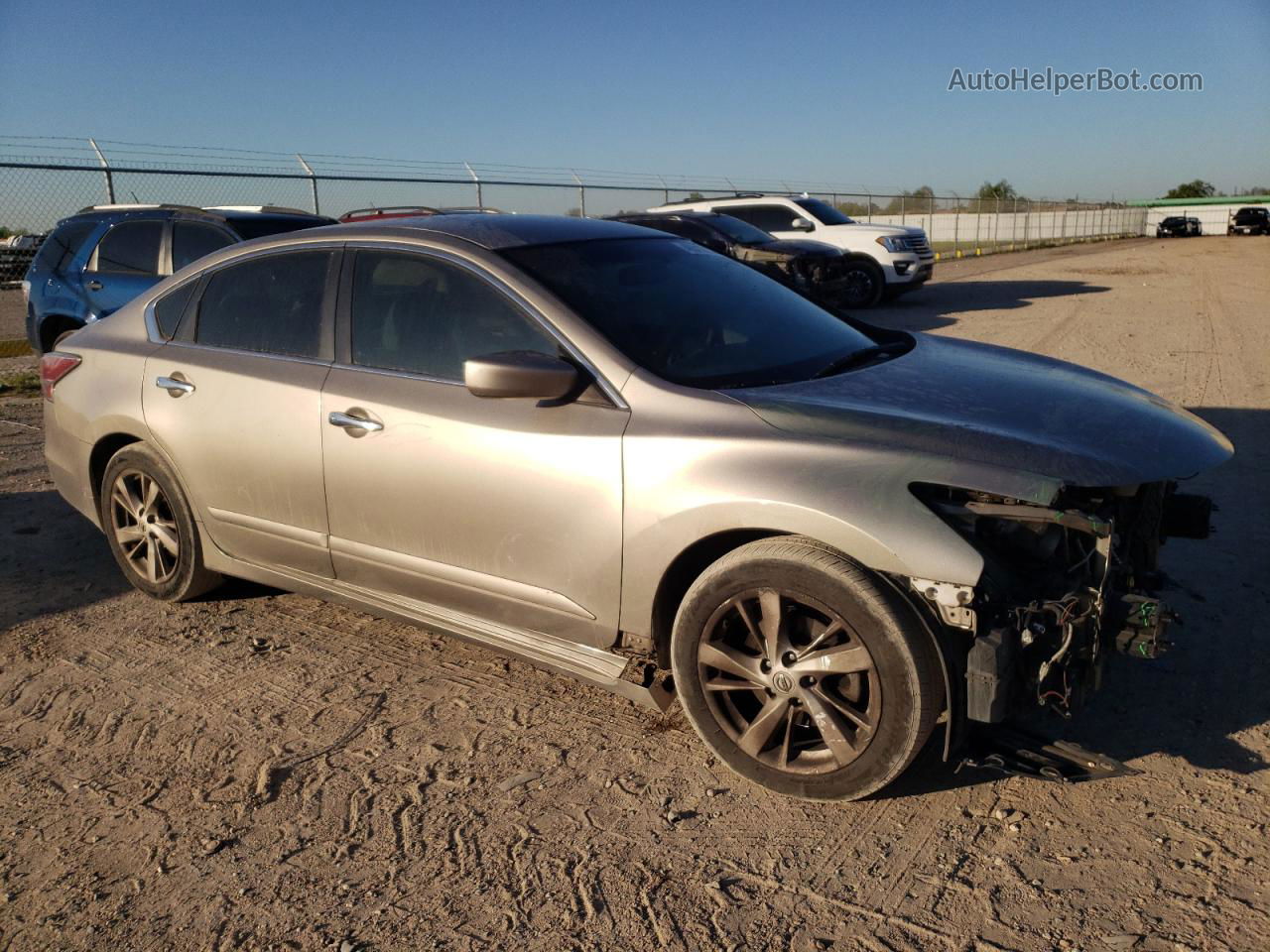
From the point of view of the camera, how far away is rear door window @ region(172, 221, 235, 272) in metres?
10.1

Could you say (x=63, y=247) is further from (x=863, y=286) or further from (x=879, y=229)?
(x=879, y=229)

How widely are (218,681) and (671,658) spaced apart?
1876 mm

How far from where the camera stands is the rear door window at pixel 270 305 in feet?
14.0

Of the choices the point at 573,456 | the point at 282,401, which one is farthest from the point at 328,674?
the point at 573,456

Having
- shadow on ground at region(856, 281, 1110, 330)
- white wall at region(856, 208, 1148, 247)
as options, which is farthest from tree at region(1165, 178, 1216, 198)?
shadow on ground at region(856, 281, 1110, 330)

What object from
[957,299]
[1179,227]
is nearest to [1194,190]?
[1179,227]

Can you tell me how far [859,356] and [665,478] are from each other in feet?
3.98

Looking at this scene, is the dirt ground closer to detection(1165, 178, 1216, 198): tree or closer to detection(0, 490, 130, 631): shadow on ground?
detection(0, 490, 130, 631): shadow on ground

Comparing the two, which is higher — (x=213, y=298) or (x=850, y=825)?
(x=213, y=298)

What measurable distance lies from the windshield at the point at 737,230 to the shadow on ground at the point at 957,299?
1.98 m

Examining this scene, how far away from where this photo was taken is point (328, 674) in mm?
4141

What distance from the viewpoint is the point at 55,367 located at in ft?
16.9

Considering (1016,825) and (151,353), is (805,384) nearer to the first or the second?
(1016,825)

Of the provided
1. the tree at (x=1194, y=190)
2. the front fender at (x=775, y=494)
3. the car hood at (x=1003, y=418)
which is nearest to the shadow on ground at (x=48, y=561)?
the front fender at (x=775, y=494)
